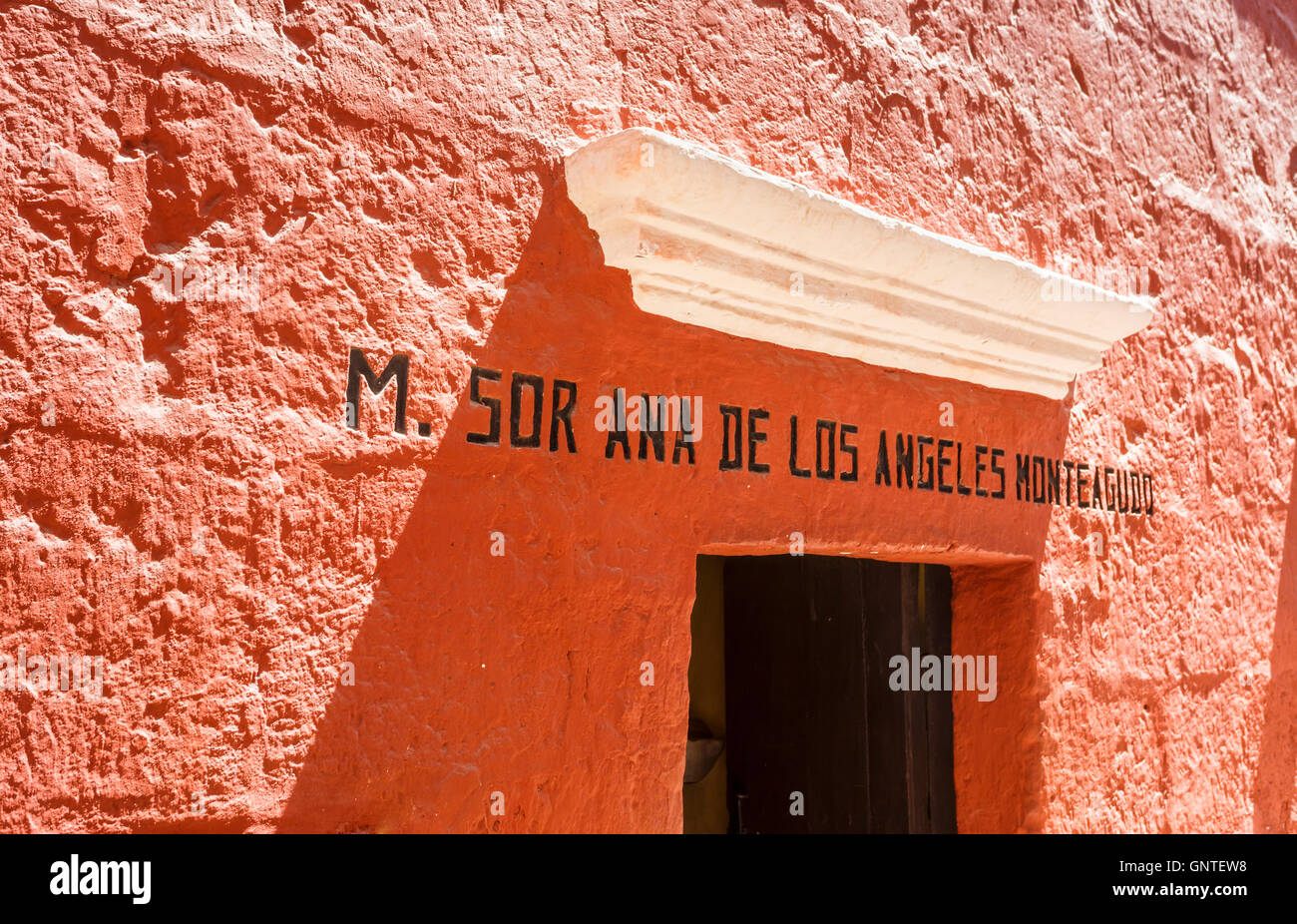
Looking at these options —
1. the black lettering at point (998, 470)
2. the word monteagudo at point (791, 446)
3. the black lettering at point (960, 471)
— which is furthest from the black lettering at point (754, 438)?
the black lettering at point (998, 470)

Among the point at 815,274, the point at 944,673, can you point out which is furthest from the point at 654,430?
the point at 944,673

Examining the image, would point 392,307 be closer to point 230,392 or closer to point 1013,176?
point 230,392

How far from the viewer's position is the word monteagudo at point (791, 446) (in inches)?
70.1

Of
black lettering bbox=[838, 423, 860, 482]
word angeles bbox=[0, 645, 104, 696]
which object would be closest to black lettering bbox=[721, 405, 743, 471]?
black lettering bbox=[838, 423, 860, 482]

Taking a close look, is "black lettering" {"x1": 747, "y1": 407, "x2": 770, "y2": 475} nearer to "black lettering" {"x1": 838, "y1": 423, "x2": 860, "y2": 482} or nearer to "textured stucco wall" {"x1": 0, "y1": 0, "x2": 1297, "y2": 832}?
"textured stucco wall" {"x1": 0, "y1": 0, "x2": 1297, "y2": 832}

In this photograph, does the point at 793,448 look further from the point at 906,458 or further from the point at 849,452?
the point at 906,458

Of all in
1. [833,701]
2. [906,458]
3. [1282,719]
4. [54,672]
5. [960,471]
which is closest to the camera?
[54,672]

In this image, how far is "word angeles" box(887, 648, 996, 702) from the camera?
2797 millimetres

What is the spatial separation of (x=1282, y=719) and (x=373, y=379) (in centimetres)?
303

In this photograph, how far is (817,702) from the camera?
3301 mm
